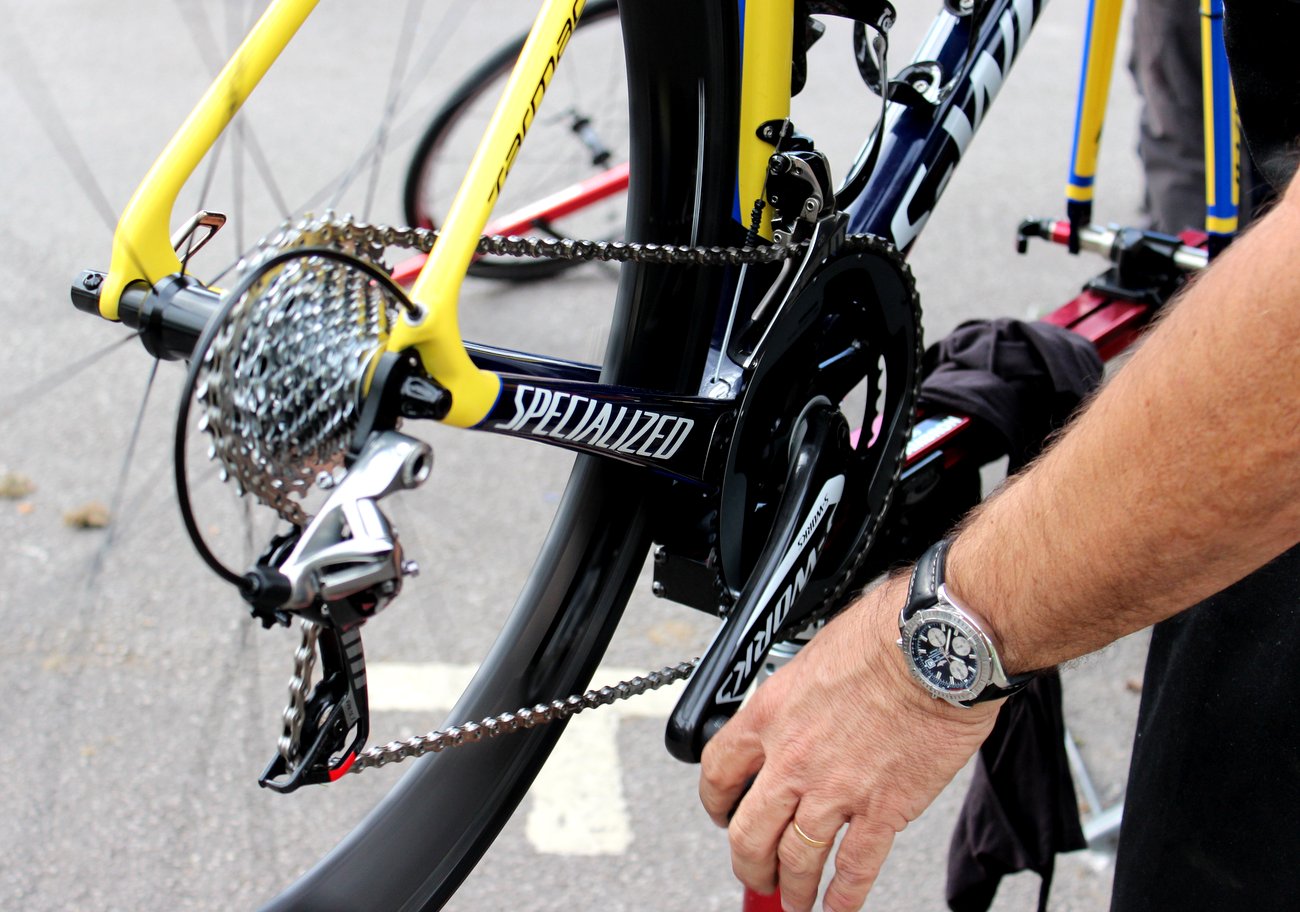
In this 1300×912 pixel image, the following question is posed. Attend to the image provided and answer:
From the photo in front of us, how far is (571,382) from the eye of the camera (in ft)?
2.84

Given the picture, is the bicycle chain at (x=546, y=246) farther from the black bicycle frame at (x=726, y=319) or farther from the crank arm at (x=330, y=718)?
the crank arm at (x=330, y=718)

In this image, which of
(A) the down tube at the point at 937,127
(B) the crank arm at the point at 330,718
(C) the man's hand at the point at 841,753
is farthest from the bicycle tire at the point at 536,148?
(B) the crank arm at the point at 330,718

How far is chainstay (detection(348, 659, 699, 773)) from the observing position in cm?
82

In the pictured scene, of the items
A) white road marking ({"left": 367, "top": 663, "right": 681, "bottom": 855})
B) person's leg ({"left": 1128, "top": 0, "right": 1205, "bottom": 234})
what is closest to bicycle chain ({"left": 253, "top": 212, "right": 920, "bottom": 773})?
white road marking ({"left": 367, "top": 663, "right": 681, "bottom": 855})

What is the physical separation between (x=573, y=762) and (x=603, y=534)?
2.53ft

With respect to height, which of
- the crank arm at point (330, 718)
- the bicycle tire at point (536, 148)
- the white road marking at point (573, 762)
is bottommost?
the white road marking at point (573, 762)

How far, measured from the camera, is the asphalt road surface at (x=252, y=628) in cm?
158

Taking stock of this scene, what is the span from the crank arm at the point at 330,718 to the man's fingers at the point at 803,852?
12.5 inches

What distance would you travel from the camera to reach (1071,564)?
74 centimetres

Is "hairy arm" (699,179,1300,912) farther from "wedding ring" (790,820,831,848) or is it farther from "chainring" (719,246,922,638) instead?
"chainring" (719,246,922,638)

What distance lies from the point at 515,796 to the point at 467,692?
92mm

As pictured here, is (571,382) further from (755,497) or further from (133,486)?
(133,486)

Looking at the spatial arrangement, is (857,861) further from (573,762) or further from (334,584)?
(573,762)

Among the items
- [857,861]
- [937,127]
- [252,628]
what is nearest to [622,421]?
[857,861]
